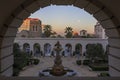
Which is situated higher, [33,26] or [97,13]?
[33,26]

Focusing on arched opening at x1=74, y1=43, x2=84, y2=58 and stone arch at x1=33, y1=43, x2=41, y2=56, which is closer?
stone arch at x1=33, y1=43, x2=41, y2=56

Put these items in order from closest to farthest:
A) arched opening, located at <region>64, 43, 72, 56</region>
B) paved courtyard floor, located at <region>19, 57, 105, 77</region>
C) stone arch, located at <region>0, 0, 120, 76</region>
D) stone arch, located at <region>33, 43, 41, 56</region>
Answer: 1. stone arch, located at <region>0, 0, 120, 76</region>
2. paved courtyard floor, located at <region>19, 57, 105, 77</region>
3. arched opening, located at <region>64, 43, 72, 56</region>
4. stone arch, located at <region>33, 43, 41, 56</region>

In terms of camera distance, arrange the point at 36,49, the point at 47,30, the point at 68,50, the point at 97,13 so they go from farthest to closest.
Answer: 1. the point at 47,30
2. the point at 68,50
3. the point at 36,49
4. the point at 97,13

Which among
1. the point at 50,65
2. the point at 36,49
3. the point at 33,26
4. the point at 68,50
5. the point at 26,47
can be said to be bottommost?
the point at 50,65

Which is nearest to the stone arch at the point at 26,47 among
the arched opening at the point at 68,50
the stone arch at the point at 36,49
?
the stone arch at the point at 36,49

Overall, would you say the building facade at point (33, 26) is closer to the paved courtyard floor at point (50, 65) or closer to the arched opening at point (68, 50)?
the arched opening at point (68, 50)

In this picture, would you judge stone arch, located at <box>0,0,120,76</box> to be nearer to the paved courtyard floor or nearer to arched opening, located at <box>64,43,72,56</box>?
the paved courtyard floor

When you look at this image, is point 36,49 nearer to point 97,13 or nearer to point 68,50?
point 68,50

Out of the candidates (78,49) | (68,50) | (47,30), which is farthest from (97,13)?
(47,30)

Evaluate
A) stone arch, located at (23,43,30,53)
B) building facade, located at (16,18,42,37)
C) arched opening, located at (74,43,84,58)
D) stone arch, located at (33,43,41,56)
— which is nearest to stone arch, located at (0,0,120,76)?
stone arch, located at (33,43,41,56)

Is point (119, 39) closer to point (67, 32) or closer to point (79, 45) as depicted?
point (79, 45)

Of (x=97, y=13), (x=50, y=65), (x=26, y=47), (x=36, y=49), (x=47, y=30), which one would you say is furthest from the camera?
(x=47, y=30)

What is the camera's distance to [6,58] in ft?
14.7

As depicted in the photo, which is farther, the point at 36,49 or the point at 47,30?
the point at 47,30
